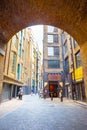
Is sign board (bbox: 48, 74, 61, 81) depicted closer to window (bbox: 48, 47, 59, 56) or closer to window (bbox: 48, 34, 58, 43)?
window (bbox: 48, 47, 59, 56)

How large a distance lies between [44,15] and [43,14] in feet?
0.43

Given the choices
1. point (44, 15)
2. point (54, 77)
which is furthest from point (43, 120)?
point (54, 77)

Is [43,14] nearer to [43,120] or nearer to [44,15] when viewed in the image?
[44,15]

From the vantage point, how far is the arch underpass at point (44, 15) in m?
5.55

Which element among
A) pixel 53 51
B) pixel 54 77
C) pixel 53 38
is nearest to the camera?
pixel 54 77

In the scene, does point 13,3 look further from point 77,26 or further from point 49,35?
point 49,35

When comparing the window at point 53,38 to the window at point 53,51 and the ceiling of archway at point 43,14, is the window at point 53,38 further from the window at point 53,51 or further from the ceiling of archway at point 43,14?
the ceiling of archway at point 43,14

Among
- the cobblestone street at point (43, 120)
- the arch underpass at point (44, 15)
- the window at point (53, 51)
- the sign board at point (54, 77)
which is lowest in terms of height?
the cobblestone street at point (43, 120)

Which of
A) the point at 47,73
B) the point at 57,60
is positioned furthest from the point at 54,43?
the point at 47,73

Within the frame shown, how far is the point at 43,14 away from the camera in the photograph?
673cm

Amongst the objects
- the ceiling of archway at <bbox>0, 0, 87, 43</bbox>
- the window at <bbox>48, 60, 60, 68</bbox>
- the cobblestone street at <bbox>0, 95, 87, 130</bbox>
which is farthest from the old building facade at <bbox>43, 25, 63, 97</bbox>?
the ceiling of archway at <bbox>0, 0, 87, 43</bbox>

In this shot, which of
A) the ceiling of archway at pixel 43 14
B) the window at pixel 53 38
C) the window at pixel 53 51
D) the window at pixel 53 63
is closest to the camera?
the ceiling of archway at pixel 43 14

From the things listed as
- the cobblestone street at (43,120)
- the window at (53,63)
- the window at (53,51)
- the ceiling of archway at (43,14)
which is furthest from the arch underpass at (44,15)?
the window at (53,51)

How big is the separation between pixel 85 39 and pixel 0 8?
14.9 feet
